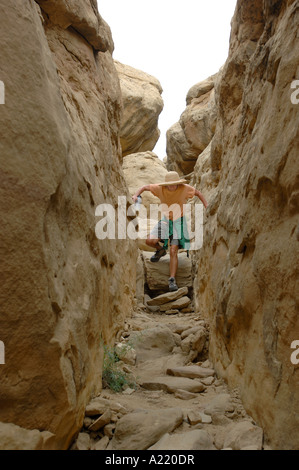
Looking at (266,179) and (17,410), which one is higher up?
(266,179)

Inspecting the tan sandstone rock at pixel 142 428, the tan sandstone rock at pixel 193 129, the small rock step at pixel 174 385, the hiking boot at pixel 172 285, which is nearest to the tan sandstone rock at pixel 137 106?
the tan sandstone rock at pixel 193 129

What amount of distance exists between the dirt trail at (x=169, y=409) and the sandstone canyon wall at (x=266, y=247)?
0.36 feet

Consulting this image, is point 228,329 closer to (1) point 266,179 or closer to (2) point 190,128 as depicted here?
(1) point 266,179

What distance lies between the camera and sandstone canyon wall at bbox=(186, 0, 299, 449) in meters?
1.54

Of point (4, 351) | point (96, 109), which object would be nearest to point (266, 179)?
point (4, 351)

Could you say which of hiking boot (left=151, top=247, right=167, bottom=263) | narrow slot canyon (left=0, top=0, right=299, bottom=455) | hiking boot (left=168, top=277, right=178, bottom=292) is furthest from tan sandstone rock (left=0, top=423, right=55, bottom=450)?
hiking boot (left=151, top=247, right=167, bottom=263)

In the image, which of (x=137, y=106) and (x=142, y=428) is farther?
(x=137, y=106)

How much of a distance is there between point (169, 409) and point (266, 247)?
3.21ft

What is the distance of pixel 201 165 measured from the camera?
7719 mm

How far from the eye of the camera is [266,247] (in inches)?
71.4

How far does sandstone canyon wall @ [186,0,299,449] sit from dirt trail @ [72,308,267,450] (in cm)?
11

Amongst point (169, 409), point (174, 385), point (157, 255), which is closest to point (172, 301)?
point (157, 255)

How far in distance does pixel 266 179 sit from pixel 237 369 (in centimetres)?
114

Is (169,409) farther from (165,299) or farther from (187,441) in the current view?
(165,299)
